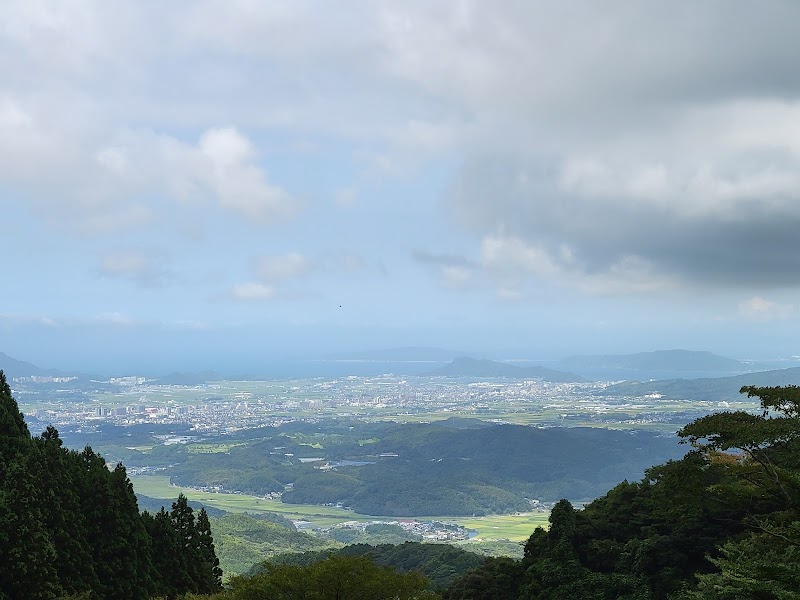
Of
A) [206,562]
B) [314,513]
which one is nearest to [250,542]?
[314,513]

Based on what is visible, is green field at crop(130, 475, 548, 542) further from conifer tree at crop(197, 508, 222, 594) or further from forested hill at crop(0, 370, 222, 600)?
forested hill at crop(0, 370, 222, 600)

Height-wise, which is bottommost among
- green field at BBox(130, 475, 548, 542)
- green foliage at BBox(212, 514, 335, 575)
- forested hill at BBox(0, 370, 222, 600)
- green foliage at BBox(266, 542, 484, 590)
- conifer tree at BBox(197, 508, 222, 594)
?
green field at BBox(130, 475, 548, 542)

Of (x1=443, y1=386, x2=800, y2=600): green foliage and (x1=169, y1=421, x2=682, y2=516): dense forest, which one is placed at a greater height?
(x1=443, y1=386, x2=800, y2=600): green foliage

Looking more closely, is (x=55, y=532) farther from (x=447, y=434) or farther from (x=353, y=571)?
(x=447, y=434)

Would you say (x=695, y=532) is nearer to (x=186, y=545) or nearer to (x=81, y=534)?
(x=186, y=545)

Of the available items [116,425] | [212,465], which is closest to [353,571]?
[212,465]

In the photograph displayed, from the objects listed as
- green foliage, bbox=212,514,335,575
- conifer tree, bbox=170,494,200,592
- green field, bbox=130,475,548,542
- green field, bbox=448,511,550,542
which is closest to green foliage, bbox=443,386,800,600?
conifer tree, bbox=170,494,200,592

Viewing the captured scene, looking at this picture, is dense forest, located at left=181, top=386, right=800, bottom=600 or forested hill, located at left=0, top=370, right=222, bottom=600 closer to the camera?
dense forest, located at left=181, top=386, right=800, bottom=600
